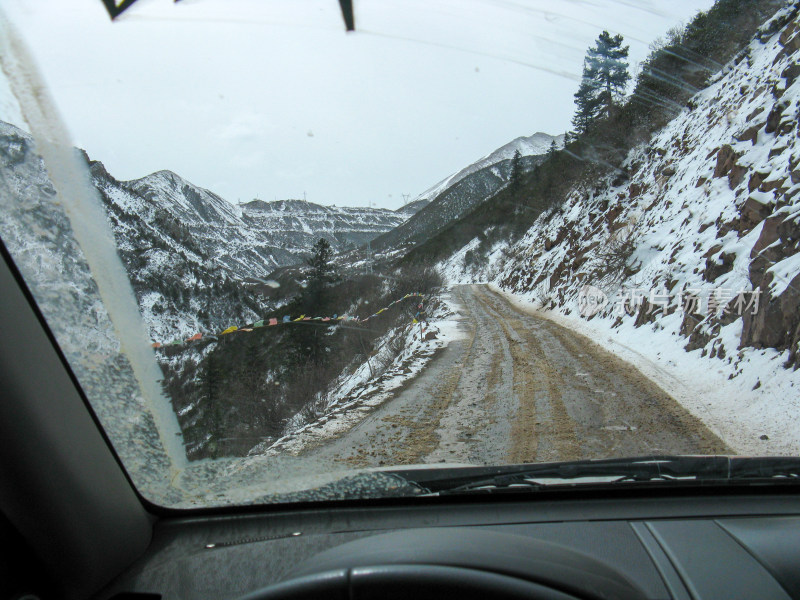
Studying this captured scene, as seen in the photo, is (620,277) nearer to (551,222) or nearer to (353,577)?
(353,577)

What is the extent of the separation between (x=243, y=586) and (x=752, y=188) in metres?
12.8

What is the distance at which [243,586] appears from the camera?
6.33 ft

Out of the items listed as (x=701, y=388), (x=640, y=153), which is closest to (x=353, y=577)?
(x=701, y=388)

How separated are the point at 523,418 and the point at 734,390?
3149mm

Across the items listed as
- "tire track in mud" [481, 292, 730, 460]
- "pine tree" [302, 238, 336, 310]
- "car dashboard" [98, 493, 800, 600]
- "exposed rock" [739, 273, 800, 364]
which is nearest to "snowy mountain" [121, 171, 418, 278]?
"pine tree" [302, 238, 336, 310]

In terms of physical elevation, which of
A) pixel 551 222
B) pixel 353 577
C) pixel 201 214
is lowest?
pixel 551 222

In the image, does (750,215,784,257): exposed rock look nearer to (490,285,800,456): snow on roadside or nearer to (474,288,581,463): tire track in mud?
(490,285,800,456): snow on roadside

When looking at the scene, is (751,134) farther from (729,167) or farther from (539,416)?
(539,416)

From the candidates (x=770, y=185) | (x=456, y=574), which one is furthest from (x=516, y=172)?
(x=456, y=574)

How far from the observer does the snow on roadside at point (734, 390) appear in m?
5.09

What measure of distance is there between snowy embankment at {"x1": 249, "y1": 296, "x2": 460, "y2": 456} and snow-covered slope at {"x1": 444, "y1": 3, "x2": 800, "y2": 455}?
12.2ft

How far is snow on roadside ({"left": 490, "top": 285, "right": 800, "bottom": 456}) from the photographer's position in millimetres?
5093

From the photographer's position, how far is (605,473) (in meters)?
2.40

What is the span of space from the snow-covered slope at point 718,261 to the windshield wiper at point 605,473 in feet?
9.34
